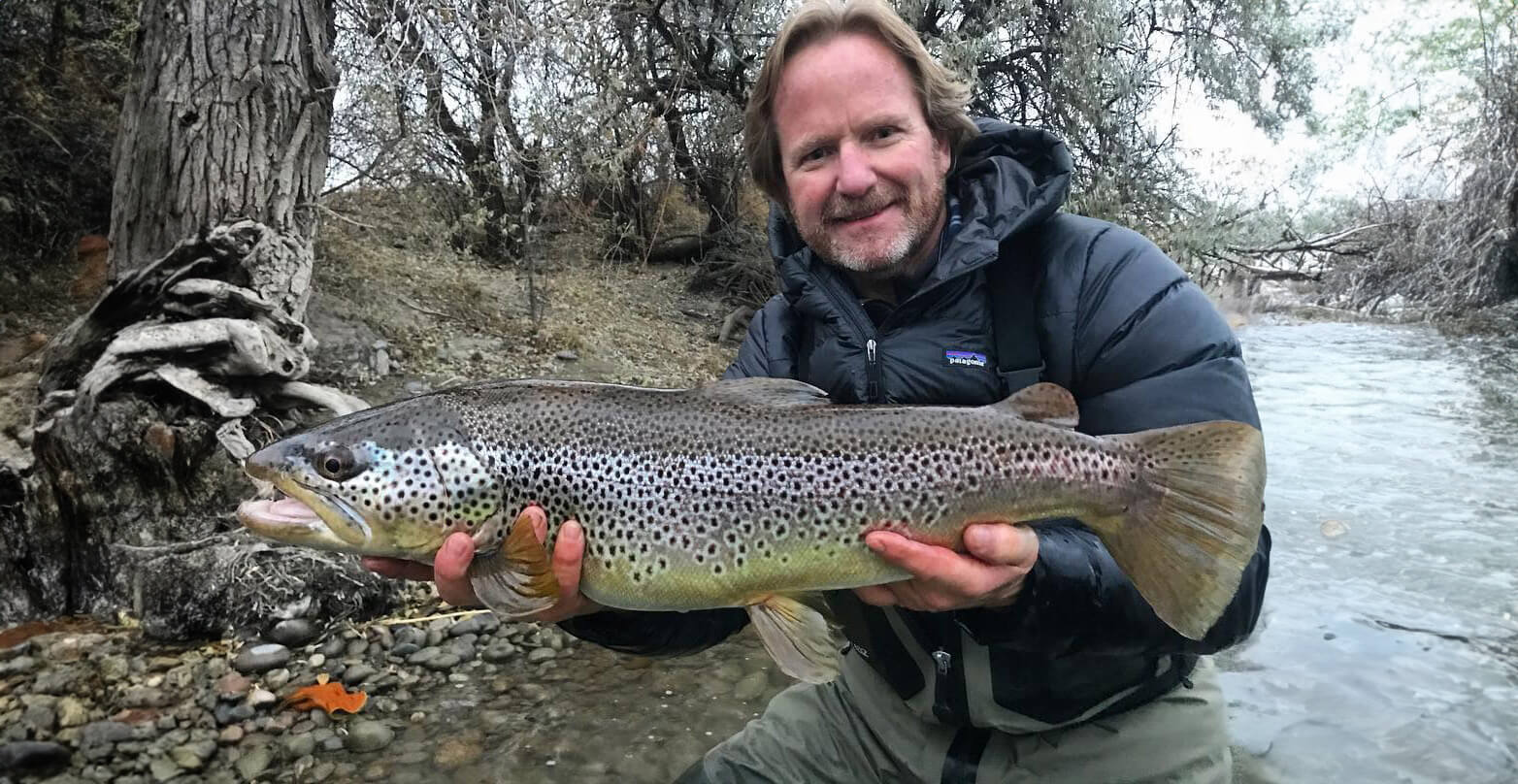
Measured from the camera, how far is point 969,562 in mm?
2195

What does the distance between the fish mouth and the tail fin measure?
187cm

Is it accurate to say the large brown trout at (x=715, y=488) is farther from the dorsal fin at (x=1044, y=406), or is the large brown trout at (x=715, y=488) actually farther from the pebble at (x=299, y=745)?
the pebble at (x=299, y=745)

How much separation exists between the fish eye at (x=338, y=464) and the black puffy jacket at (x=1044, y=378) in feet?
2.66

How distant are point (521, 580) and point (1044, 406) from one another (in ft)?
4.42

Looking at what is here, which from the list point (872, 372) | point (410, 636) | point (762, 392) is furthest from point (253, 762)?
point (872, 372)

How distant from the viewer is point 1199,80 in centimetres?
1140

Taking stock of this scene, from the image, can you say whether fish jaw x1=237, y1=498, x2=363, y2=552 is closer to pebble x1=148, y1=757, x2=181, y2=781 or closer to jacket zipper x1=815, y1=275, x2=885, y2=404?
jacket zipper x1=815, y1=275, x2=885, y2=404

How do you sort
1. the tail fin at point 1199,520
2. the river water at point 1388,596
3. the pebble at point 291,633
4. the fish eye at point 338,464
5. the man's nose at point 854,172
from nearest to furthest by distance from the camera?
the tail fin at point 1199,520 < the fish eye at point 338,464 < the man's nose at point 854,172 < the river water at point 1388,596 < the pebble at point 291,633

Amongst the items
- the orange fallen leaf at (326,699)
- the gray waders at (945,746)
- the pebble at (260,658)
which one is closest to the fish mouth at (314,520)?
the gray waders at (945,746)

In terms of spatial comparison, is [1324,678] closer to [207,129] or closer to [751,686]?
[751,686]

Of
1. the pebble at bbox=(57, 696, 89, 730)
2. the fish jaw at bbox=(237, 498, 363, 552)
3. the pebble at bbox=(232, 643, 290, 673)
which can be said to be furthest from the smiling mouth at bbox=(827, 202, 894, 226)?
the pebble at bbox=(57, 696, 89, 730)

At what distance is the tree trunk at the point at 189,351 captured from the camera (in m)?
4.48

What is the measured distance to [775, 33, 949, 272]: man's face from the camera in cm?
294

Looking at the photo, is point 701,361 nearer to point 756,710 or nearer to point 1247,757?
point 756,710
